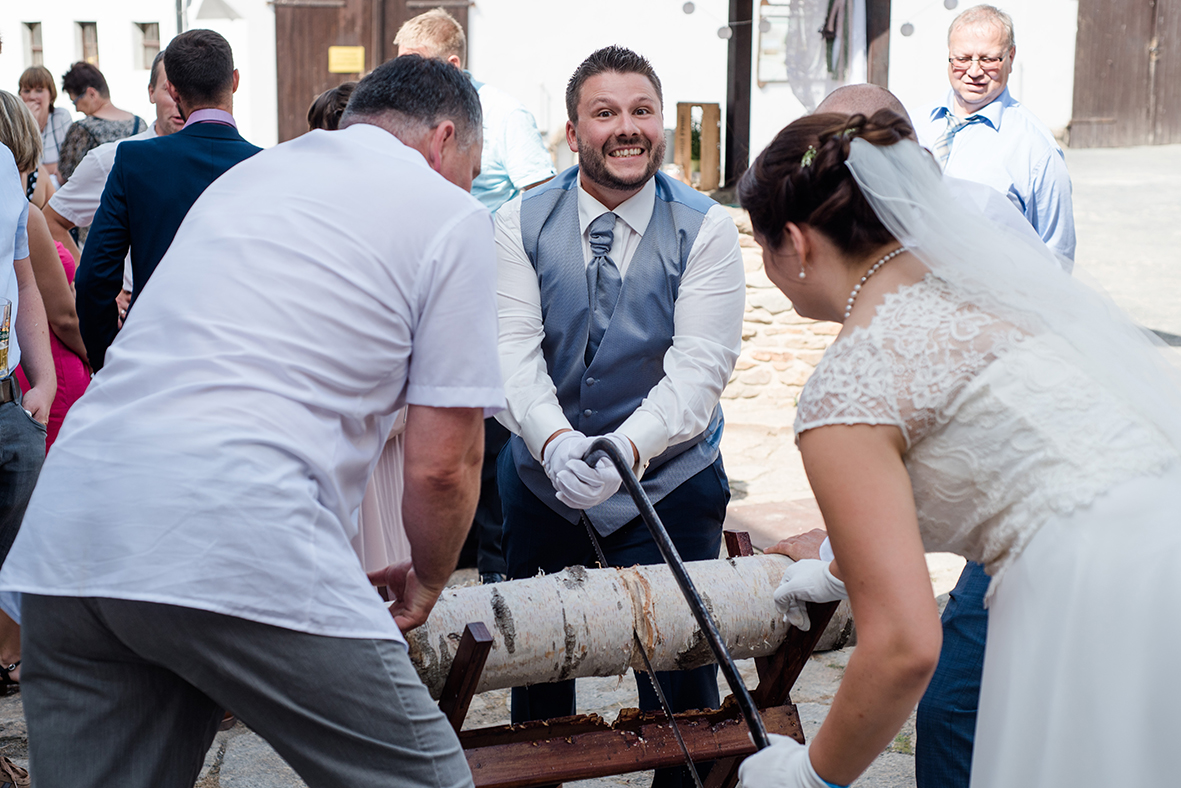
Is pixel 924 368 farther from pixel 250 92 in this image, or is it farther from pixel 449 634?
pixel 250 92

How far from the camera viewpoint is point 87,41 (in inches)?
503

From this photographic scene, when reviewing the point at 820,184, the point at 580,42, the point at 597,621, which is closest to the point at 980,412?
the point at 820,184

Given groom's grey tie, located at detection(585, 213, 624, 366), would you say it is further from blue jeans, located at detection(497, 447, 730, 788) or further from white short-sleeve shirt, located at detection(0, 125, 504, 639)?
white short-sleeve shirt, located at detection(0, 125, 504, 639)

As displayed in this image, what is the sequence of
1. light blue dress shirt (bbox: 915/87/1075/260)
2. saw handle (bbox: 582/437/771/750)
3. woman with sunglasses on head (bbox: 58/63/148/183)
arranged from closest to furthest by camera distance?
saw handle (bbox: 582/437/771/750) < light blue dress shirt (bbox: 915/87/1075/260) < woman with sunglasses on head (bbox: 58/63/148/183)

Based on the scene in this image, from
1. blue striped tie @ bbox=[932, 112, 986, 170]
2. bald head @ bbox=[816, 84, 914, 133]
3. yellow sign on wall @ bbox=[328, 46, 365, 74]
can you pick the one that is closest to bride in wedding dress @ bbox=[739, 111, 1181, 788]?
bald head @ bbox=[816, 84, 914, 133]

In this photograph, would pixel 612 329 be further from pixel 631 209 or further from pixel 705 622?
pixel 705 622

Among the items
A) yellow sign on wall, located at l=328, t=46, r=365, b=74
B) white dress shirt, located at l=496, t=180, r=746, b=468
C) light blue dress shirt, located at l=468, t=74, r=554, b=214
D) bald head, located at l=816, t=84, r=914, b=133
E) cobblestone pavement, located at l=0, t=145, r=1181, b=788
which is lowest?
cobblestone pavement, located at l=0, t=145, r=1181, b=788

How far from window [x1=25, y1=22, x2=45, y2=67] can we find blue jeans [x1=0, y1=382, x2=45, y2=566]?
12007 mm

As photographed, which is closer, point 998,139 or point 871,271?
point 871,271

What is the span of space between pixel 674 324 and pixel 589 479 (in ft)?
1.64

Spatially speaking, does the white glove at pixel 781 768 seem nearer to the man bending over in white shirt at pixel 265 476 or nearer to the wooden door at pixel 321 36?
the man bending over in white shirt at pixel 265 476

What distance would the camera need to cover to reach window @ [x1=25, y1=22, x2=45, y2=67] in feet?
42.3

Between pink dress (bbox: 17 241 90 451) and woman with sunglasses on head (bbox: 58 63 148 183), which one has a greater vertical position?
woman with sunglasses on head (bbox: 58 63 148 183)

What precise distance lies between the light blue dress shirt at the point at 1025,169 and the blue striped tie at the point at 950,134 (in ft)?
0.15
